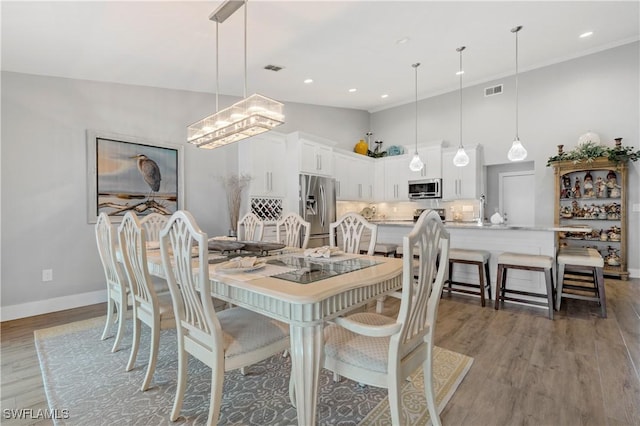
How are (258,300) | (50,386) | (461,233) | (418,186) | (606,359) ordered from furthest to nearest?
(418,186) < (461,233) < (606,359) < (50,386) < (258,300)

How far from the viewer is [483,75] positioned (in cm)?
565

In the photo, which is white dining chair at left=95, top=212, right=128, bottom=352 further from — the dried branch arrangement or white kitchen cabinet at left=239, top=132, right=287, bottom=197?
white kitchen cabinet at left=239, top=132, right=287, bottom=197

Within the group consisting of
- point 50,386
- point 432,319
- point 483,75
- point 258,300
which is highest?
point 483,75

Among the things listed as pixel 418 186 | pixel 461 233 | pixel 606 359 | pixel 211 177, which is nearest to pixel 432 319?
pixel 606 359

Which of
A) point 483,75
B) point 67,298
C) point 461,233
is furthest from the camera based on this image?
point 483,75

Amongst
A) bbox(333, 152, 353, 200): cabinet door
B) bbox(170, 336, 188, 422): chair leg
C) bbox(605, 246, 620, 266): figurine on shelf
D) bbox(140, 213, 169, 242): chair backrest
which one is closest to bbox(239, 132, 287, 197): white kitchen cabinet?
bbox(333, 152, 353, 200): cabinet door

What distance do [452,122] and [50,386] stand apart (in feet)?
22.8

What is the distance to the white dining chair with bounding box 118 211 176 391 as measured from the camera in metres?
1.97

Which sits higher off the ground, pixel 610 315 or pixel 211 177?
pixel 211 177

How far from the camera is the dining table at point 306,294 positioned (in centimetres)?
136

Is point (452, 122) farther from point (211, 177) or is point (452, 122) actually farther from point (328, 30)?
point (211, 177)

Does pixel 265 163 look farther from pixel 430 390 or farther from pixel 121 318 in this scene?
pixel 430 390

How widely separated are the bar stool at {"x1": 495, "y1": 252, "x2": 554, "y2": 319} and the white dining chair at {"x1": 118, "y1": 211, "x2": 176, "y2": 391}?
3.27 m

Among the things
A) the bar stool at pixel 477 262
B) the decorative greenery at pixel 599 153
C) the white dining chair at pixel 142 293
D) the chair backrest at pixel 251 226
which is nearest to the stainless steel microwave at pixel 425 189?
the decorative greenery at pixel 599 153
